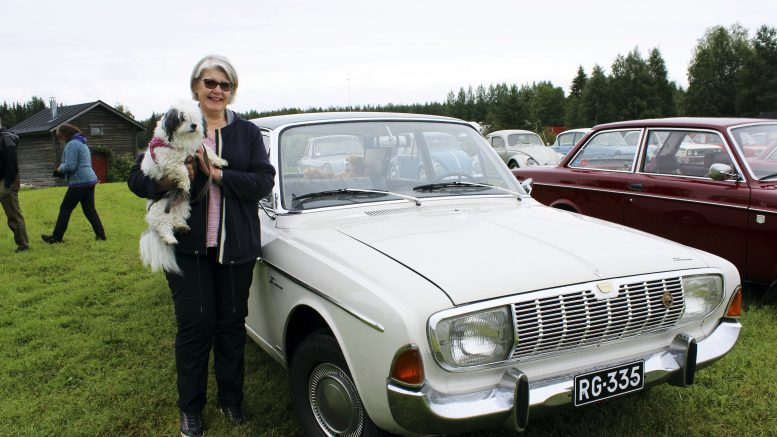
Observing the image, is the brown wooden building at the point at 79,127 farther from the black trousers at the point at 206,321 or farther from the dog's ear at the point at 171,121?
the dog's ear at the point at 171,121

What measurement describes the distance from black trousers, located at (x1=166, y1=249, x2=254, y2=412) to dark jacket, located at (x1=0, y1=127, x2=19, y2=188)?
6235 mm

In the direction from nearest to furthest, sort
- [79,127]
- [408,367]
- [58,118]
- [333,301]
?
1. [408,367]
2. [333,301]
3. [79,127]
4. [58,118]

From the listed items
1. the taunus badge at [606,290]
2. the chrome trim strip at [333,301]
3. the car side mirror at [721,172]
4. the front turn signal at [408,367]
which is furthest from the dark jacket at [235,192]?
the car side mirror at [721,172]

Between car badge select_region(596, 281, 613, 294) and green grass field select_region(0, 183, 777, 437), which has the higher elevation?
car badge select_region(596, 281, 613, 294)

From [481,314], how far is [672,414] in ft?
5.81

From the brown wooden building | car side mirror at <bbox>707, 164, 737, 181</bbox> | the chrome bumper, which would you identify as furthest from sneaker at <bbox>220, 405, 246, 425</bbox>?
the brown wooden building

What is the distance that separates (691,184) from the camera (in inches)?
204

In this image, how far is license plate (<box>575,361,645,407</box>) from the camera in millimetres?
2332

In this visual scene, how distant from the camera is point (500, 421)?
2.18 meters

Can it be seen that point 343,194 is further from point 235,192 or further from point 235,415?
point 235,415

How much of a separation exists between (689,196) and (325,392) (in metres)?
4.00

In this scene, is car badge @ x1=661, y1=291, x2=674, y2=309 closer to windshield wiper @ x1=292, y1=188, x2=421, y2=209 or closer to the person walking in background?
windshield wiper @ x1=292, y1=188, x2=421, y2=209

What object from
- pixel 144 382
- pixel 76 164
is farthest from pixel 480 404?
pixel 76 164

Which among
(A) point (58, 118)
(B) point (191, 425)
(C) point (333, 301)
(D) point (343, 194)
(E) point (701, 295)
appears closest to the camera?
(C) point (333, 301)
